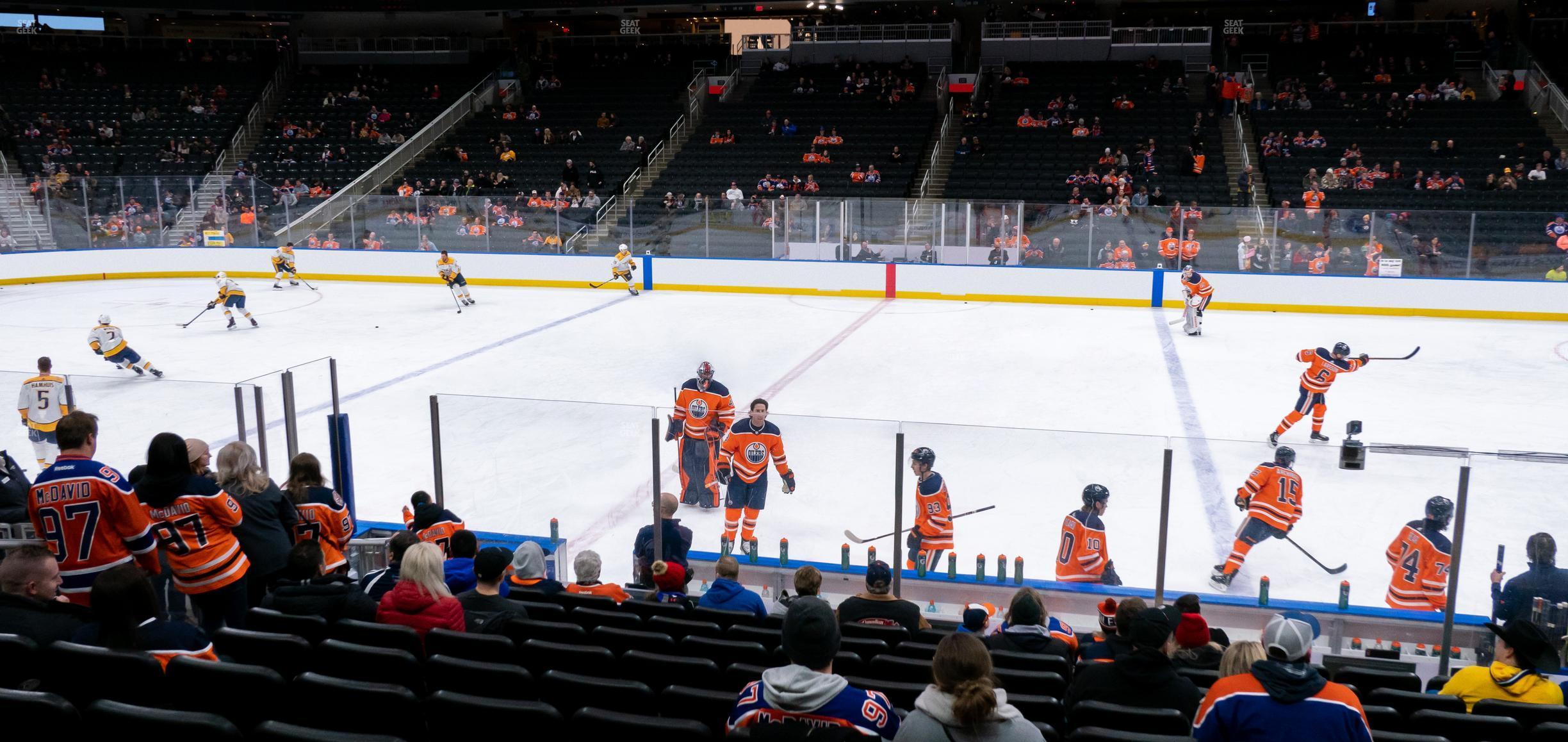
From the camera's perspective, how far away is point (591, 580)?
544 centimetres

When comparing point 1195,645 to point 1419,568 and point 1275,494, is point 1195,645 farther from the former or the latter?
point 1419,568

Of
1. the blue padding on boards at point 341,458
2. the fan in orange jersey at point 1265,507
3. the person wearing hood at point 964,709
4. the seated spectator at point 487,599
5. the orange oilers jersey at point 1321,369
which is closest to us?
the person wearing hood at point 964,709

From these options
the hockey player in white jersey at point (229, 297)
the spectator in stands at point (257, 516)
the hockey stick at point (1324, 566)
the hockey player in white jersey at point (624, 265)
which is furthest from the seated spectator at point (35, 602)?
the hockey player in white jersey at point (624, 265)

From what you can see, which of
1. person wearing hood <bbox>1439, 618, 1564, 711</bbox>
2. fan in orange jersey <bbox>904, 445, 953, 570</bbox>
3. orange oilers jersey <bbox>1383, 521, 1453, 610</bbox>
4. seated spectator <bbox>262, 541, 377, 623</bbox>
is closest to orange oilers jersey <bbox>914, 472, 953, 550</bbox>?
fan in orange jersey <bbox>904, 445, 953, 570</bbox>

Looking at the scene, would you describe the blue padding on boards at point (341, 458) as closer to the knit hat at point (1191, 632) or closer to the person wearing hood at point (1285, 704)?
the knit hat at point (1191, 632)

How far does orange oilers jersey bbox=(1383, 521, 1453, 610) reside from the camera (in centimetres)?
545

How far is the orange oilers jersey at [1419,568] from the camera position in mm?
5453

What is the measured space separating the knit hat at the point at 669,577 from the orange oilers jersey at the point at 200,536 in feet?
5.90

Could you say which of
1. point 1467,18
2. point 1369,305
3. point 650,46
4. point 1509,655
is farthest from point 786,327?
point 1467,18

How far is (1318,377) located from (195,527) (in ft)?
31.2

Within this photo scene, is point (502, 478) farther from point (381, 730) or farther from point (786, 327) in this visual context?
point (786, 327)

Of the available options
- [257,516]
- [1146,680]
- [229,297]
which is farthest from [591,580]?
[229,297]

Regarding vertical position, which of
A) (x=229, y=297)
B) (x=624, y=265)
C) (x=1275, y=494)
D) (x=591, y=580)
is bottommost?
(x=591, y=580)

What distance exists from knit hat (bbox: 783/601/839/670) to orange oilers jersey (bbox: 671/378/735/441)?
397cm
